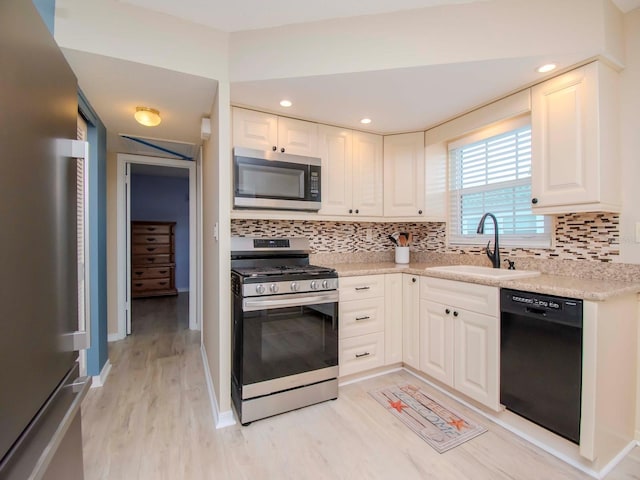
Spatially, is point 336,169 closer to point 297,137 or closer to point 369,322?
point 297,137

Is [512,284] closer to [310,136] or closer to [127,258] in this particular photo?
[310,136]

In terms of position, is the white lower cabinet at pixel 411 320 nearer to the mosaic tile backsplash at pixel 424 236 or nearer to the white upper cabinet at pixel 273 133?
the mosaic tile backsplash at pixel 424 236

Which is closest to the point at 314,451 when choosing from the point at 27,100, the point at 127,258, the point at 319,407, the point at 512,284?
the point at 319,407

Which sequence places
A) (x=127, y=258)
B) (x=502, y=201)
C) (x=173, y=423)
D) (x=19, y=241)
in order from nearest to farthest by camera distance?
(x=19, y=241), (x=173, y=423), (x=502, y=201), (x=127, y=258)

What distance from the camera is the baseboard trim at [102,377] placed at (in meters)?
2.38

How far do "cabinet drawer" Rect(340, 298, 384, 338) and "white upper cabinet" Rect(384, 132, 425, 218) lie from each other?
2.91ft

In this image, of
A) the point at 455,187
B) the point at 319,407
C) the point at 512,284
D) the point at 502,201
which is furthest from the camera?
the point at 455,187

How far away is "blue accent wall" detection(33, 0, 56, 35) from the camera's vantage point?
1405mm

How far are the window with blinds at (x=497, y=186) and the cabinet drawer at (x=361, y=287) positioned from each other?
0.90 m

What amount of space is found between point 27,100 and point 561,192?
93.8 inches

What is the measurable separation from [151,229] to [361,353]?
15.8 feet

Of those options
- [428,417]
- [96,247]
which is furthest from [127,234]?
[428,417]

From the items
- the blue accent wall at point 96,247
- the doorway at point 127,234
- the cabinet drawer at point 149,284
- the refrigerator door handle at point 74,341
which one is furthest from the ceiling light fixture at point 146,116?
the cabinet drawer at point 149,284

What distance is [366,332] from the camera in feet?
7.95
